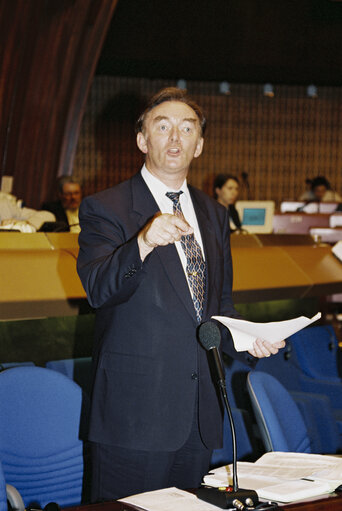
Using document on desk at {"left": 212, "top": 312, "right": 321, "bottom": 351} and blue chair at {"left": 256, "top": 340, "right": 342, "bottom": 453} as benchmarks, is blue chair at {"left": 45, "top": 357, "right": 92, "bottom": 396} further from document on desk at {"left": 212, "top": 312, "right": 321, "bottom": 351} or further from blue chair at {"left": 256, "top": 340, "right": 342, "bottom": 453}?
document on desk at {"left": 212, "top": 312, "right": 321, "bottom": 351}

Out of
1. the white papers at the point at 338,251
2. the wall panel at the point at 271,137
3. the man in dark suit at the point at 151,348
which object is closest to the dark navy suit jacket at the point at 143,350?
the man in dark suit at the point at 151,348

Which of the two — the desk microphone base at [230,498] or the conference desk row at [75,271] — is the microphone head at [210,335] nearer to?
the desk microphone base at [230,498]

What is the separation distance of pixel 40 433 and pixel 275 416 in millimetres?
850

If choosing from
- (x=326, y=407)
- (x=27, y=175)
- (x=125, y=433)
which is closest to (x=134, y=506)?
(x=125, y=433)

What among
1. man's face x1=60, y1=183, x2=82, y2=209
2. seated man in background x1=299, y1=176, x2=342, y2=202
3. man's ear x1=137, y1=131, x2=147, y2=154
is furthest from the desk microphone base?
seated man in background x1=299, y1=176, x2=342, y2=202

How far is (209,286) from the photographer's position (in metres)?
2.08

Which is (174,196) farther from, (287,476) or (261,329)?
(287,476)

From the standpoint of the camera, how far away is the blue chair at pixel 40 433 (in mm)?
2520

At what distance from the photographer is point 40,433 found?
2.56 metres

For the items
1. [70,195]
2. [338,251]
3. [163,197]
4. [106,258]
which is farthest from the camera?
[70,195]

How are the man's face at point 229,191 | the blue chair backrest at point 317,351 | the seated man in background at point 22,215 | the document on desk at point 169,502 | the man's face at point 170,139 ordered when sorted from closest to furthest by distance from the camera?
the document on desk at point 169,502, the man's face at point 170,139, the blue chair backrest at point 317,351, the seated man in background at point 22,215, the man's face at point 229,191

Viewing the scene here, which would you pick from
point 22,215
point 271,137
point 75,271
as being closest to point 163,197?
point 75,271

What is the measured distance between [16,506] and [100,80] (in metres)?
11.5

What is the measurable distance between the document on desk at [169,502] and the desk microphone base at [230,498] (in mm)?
14
